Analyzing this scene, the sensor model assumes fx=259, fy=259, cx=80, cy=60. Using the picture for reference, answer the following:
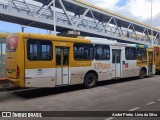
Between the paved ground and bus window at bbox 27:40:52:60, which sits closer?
the paved ground

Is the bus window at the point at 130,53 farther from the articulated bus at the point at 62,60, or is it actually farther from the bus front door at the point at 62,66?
the bus front door at the point at 62,66

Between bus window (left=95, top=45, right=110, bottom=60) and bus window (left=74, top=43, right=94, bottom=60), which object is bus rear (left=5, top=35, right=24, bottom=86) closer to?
bus window (left=74, top=43, right=94, bottom=60)

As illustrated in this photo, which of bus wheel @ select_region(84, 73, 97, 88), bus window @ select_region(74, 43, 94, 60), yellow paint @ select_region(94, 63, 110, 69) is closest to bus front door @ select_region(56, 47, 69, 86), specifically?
bus window @ select_region(74, 43, 94, 60)

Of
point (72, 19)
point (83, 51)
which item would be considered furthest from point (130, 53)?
point (72, 19)

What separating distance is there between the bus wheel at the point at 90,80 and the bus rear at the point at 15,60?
4.37 meters

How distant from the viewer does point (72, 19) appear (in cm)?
4400

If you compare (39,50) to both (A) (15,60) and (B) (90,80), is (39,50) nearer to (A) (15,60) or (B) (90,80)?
(A) (15,60)

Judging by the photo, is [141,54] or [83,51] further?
[141,54]

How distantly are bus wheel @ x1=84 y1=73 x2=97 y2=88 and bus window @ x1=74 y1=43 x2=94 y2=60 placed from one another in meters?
1.03

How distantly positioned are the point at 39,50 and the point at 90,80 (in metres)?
4.20

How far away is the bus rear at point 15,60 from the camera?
11.6 metres

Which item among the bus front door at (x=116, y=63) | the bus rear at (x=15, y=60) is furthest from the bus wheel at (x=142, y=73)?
the bus rear at (x=15, y=60)

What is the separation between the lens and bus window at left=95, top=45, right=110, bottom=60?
611 inches

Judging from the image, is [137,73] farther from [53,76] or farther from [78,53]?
[53,76]
